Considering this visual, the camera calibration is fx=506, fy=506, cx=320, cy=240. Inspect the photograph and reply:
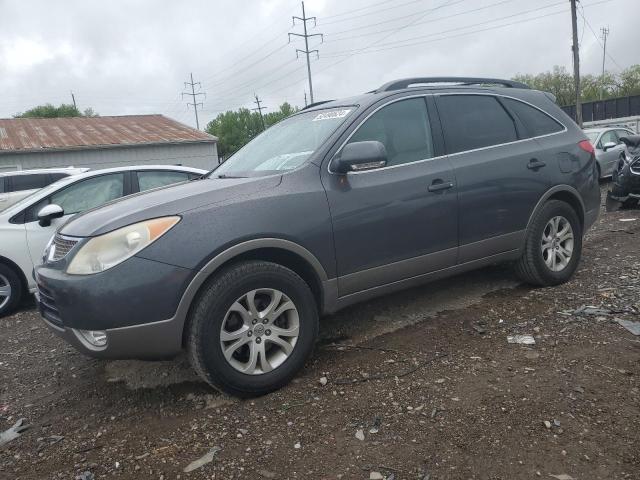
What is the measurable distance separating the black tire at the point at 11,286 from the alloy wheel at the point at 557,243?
210 inches

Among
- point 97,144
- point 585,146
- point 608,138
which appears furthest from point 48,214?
point 97,144

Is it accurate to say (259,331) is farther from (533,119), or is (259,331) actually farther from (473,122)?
(533,119)

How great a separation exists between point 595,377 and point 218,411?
2.17 m

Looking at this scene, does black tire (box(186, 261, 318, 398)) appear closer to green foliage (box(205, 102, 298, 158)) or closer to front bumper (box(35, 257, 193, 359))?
front bumper (box(35, 257, 193, 359))

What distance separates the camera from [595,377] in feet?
9.52

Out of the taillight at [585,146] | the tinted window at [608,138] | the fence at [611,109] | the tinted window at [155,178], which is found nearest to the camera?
the taillight at [585,146]

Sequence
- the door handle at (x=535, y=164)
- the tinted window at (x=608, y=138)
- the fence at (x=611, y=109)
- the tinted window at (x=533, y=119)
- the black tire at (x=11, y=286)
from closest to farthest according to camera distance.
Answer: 1. the door handle at (x=535, y=164)
2. the tinted window at (x=533, y=119)
3. the black tire at (x=11, y=286)
4. the tinted window at (x=608, y=138)
5. the fence at (x=611, y=109)

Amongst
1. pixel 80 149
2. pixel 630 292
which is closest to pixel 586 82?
pixel 80 149

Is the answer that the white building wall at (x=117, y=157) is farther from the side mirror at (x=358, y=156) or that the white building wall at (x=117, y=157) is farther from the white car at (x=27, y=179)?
the side mirror at (x=358, y=156)

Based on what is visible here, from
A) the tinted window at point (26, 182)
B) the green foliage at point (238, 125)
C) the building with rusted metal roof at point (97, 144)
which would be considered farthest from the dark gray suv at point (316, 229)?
the green foliage at point (238, 125)

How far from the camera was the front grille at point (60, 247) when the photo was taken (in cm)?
298

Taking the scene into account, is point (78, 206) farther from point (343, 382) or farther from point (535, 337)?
point (535, 337)

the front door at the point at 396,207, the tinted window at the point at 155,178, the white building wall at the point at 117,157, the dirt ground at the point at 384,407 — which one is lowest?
the dirt ground at the point at 384,407

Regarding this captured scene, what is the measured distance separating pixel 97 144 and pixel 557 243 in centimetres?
2218
